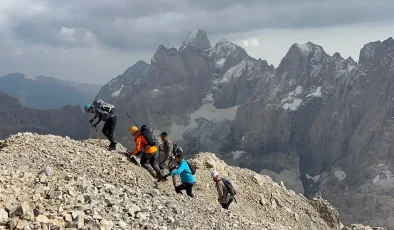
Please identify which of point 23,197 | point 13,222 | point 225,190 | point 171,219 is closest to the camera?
point 13,222

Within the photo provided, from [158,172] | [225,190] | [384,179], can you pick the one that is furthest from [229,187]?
[384,179]

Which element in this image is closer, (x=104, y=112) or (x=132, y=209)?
(x=132, y=209)

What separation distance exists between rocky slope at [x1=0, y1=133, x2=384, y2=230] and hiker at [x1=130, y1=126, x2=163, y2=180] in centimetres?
47

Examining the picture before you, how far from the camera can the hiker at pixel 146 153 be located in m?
20.6

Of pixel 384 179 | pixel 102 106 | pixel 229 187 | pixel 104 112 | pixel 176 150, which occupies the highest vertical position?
pixel 102 106

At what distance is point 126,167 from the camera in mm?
20672

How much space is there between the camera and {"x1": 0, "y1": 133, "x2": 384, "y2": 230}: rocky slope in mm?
11758

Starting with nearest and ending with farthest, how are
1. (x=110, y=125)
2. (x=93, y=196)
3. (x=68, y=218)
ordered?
(x=68, y=218), (x=93, y=196), (x=110, y=125)

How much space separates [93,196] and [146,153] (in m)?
7.02

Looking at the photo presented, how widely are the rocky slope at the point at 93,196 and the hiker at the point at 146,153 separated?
467mm

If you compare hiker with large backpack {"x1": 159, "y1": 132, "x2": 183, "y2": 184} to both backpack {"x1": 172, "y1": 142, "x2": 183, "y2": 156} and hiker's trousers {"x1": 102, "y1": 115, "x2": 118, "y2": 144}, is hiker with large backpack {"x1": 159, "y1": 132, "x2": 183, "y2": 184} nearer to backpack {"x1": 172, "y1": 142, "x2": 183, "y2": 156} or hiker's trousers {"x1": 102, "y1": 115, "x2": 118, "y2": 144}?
backpack {"x1": 172, "y1": 142, "x2": 183, "y2": 156}

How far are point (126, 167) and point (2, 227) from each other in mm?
10074

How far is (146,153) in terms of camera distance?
20781mm

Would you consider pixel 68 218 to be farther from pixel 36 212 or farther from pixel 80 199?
pixel 80 199
